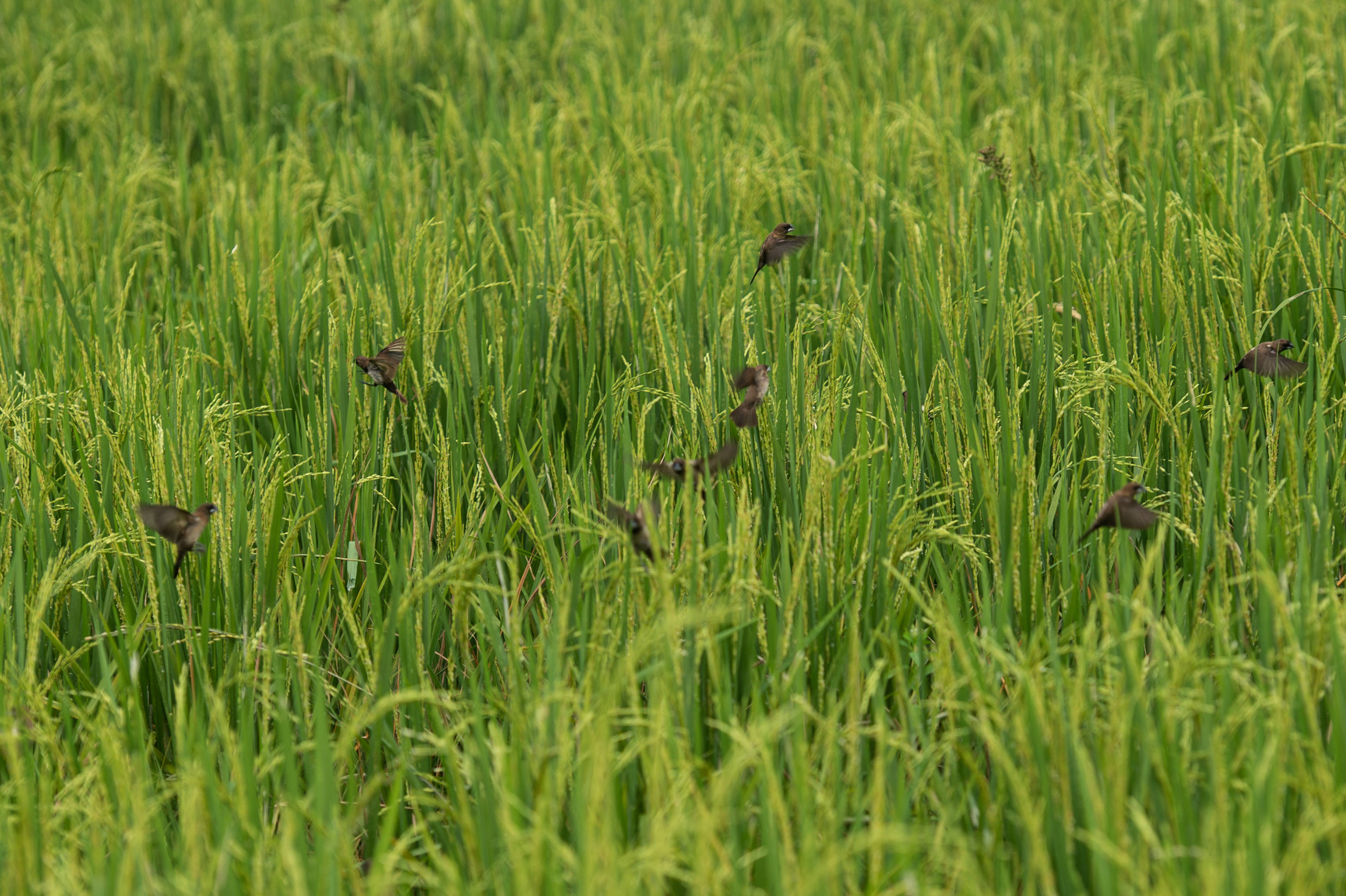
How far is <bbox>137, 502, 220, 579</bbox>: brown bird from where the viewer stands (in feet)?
5.22

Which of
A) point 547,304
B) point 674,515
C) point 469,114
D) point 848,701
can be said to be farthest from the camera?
point 469,114

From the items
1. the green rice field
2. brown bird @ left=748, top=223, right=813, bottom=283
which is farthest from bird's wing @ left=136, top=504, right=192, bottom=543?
brown bird @ left=748, top=223, right=813, bottom=283

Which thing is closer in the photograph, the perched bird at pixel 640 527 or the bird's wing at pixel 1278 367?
the perched bird at pixel 640 527

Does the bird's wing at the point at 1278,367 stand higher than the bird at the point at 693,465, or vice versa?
the bird at the point at 693,465

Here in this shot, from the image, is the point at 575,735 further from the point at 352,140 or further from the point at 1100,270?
the point at 352,140

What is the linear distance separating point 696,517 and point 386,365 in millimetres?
775

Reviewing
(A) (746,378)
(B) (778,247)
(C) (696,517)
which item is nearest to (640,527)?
(C) (696,517)

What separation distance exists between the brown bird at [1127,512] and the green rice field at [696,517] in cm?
6

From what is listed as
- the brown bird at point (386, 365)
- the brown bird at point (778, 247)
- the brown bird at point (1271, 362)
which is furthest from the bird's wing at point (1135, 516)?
the brown bird at point (386, 365)

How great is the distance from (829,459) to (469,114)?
3.25m

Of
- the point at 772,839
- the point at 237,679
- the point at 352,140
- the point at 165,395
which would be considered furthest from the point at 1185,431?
the point at 352,140

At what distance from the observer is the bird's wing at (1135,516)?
1.53 metres

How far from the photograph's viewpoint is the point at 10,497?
193cm

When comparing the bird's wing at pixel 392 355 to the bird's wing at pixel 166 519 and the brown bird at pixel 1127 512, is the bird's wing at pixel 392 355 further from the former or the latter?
the brown bird at pixel 1127 512
